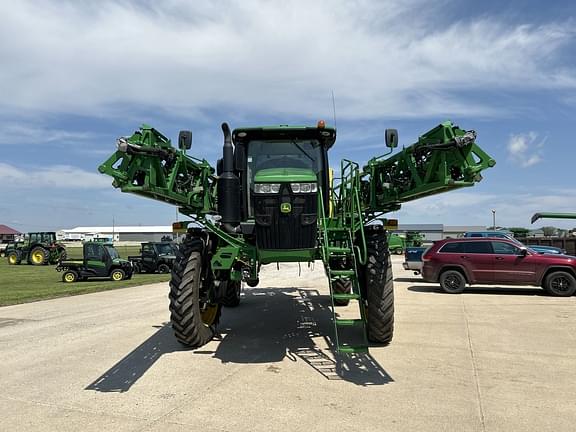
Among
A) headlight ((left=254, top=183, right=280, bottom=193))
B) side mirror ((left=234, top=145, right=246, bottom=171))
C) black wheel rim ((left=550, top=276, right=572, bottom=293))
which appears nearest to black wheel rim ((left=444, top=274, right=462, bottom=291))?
black wheel rim ((left=550, top=276, right=572, bottom=293))

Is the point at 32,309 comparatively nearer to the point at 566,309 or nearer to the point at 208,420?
the point at 208,420

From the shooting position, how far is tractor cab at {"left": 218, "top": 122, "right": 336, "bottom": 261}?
5953 mm

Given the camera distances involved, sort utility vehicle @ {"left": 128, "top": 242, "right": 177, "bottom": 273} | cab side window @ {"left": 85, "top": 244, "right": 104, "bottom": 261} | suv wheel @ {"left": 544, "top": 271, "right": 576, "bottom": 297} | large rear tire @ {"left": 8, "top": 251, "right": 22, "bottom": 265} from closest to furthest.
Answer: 1. suv wheel @ {"left": 544, "top": 271, "right": 576, "bottom": 297}
2. cab side window @ {"left": 85, "top": 244, "right": 104, "bottom": 261}
3. utility vehicle @ {"left": 128, "top": 242, "right": 177, "bottom": 273}
4. large rear tire @ {"left": 8, "top": 251, "right": 22, "bottom": 265}

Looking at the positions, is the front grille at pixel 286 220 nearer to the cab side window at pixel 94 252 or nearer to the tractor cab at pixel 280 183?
the tractor cab at pixel 280 183

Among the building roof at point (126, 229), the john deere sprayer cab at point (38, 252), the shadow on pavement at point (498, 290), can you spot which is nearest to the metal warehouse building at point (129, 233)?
the building roof at point (126, 229)

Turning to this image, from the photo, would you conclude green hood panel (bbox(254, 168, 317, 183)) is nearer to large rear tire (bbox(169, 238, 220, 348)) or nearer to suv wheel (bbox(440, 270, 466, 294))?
large rear tire (bbox(169, 238, 220, 348))

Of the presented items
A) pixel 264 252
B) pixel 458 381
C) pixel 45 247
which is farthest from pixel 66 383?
pixel 45 247

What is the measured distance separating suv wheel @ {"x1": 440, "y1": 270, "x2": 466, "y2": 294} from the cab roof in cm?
823

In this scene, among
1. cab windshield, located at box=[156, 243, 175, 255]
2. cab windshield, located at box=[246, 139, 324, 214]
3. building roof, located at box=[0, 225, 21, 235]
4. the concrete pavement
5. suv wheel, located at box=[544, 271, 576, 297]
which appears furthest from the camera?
building roof, located at box=[0, 225, 21, 235]

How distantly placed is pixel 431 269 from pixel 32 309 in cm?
1087

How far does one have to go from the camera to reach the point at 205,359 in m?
6.50

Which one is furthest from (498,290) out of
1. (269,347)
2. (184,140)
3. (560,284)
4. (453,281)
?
(184,140)

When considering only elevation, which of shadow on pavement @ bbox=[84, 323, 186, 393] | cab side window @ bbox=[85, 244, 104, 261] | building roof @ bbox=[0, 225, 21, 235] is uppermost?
building roof @ bbox=[0, 225, 21, 235]

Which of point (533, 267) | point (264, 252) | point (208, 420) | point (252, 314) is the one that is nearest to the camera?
point (208, 420)
